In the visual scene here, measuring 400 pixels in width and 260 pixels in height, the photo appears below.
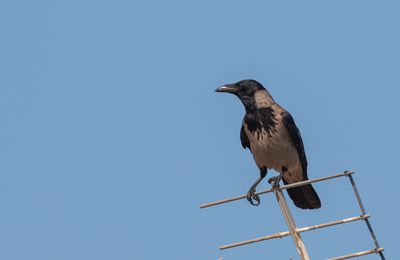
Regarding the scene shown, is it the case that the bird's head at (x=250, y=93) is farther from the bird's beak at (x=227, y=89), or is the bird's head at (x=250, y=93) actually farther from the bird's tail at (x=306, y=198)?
the bird's tail at (x=306, y=198)

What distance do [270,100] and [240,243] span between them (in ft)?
17.7

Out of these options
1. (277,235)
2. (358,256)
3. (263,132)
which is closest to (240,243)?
(277,235)

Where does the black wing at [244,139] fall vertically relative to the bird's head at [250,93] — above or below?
below

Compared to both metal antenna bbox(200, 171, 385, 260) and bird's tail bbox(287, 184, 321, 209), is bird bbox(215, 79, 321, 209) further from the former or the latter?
metal antenna bbox(200, 171, 385, 260)

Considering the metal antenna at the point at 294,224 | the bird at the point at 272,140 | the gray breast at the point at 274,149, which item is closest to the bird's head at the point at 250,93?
the bird at the point at 272,140

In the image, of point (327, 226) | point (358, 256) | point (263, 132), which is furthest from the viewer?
point (263, 132)

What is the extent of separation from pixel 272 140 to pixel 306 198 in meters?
0.92

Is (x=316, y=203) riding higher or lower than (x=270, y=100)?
lower

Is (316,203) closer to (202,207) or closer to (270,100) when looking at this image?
(270,100)

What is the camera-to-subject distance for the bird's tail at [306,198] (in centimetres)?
1308

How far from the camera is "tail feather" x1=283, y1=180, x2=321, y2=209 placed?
13.1 meters

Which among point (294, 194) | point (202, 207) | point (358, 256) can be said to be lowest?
point (358, 256)

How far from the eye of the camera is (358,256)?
7785mm

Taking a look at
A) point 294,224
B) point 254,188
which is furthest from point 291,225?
point 254,188
